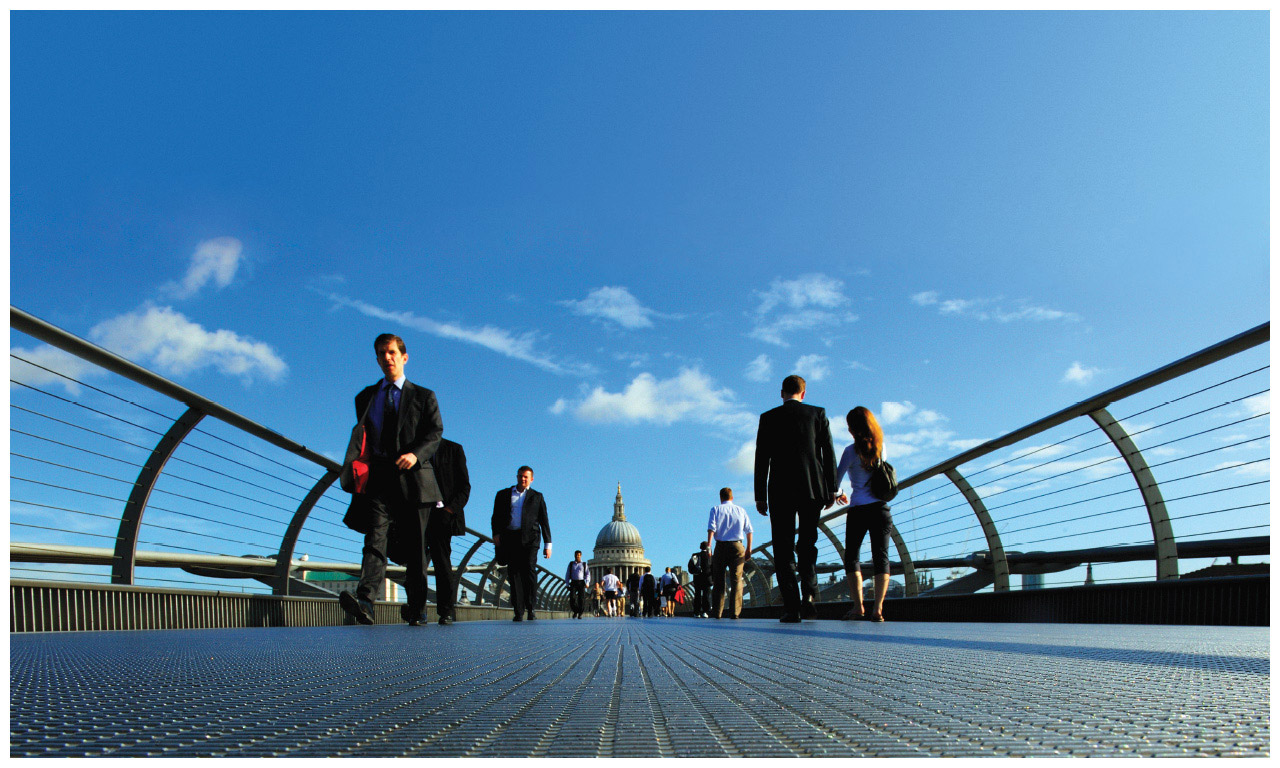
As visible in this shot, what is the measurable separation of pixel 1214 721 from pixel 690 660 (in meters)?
1.08

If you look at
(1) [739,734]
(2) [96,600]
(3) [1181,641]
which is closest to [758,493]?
(3) [1181,641]

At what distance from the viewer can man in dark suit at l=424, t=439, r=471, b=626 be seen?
18.0 feet

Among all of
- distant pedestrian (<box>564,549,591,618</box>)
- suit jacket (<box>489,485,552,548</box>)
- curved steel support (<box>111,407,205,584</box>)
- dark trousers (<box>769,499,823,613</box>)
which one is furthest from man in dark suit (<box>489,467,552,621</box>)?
distant pedestrian (<box>564,549,591,618</box>)

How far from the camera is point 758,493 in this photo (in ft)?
18.5

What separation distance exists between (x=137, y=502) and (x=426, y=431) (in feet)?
4.85

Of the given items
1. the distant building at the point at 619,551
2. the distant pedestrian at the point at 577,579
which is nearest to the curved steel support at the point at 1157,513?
the distant pedestrian at the point at 577,579

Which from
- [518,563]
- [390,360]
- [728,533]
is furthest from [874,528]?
[518,563]

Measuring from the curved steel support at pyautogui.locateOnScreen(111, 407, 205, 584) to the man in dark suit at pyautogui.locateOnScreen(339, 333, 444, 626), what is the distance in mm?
926

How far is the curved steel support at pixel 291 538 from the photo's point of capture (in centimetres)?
576

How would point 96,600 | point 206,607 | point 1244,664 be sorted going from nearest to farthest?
point 1244,664 → point 96,600 → point 206,607

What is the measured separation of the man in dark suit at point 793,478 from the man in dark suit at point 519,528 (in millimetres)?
2881

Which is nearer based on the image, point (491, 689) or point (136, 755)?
point (136, 755)

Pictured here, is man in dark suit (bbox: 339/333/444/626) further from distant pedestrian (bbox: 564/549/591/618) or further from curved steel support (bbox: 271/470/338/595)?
distant pedestrian (bbox: 564/549/591/618)
